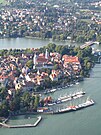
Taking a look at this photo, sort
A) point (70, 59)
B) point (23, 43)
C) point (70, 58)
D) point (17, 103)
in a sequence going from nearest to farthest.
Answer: point (17, 103) → point (70, 59) → point (70, 58) → point (23, 43)

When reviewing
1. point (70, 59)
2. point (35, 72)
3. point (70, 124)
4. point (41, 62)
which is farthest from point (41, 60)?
point (70, 124)

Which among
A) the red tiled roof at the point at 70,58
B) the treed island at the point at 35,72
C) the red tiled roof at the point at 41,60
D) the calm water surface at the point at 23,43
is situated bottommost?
the calm water surface at the point at 23,43

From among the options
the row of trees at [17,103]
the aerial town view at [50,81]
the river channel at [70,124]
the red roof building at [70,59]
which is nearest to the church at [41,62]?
the aerial town view at [50,81]

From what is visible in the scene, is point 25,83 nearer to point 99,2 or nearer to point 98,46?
point 98,46

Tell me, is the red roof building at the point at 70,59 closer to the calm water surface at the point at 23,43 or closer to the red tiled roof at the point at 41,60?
the red tiled roof at the point at 41,60

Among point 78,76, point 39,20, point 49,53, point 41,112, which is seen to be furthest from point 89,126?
point 39,20

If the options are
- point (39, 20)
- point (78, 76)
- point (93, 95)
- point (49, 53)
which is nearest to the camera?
point (93, 95)

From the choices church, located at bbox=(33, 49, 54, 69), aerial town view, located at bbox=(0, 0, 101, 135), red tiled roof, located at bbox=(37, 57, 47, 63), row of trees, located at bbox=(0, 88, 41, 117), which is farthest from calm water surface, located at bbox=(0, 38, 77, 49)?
row of trees, located at bbox=(0, 88, 41, 117)

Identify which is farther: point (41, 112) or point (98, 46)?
point (98, 46)

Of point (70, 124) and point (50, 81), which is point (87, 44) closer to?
point (50, 81)
